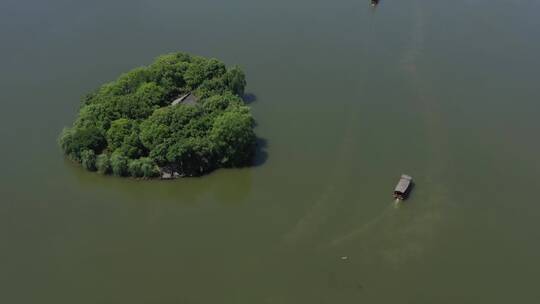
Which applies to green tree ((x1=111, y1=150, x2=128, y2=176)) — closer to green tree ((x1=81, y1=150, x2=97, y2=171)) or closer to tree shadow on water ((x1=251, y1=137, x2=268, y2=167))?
green tree ((x1=81, y1=150, x2=97, y2=171))

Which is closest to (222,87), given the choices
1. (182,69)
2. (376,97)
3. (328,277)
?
(182,69)

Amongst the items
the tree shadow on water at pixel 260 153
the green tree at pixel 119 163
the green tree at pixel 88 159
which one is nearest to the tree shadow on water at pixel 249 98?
the tree shadow on water at pixel 260 153

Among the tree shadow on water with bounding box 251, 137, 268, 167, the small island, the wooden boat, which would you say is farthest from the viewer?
the tree shadow on water with bounding box 251, 137, 268, 167

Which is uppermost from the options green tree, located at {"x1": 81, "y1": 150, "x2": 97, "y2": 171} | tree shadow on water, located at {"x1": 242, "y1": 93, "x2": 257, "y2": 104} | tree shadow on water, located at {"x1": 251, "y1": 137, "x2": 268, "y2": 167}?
tree shadow on water, located at {"x1": 242, "y1": 93, "x2": 257, "y2": 104}

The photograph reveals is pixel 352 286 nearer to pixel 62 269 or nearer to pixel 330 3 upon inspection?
pixel 62 269

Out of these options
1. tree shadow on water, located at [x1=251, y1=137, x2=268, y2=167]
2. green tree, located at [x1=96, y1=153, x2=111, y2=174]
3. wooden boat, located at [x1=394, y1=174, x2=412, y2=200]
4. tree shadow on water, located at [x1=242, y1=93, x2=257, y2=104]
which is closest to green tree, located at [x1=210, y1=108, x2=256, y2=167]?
tree shadow on water, located at [x1=251, y1=137, x2=268, y2=167]

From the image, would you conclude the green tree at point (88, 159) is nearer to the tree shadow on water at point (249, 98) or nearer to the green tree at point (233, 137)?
the green tree at point (233, 137)
